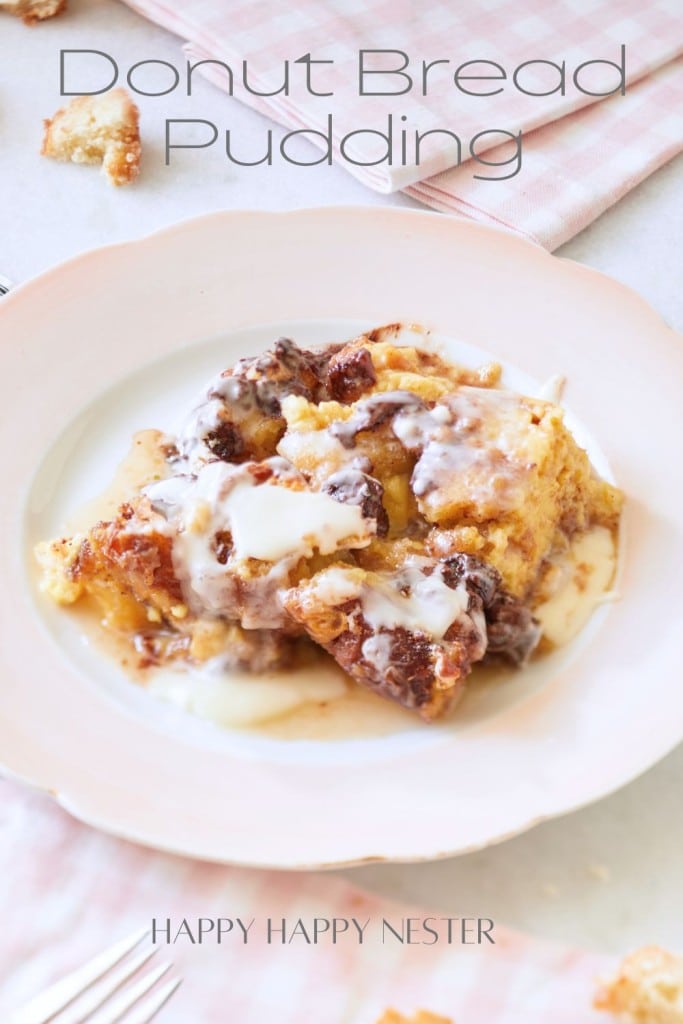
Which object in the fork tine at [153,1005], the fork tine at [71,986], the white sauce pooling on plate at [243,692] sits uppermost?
Result: the white sauce pooling on plate at [243,692]

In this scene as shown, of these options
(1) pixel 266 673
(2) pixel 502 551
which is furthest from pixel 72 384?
(2) pixel 502 551

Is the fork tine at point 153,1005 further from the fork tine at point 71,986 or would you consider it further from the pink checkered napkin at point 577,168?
the pink checkered napkin at point 577,168

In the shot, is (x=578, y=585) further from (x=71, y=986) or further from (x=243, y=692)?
(x=71, y=986)

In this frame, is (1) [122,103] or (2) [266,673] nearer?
(2) [266,673]

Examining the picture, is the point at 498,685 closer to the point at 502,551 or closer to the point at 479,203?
the point at 502,551

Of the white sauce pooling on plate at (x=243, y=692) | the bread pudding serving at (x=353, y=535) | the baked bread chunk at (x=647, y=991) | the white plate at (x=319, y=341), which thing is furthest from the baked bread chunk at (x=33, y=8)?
the baked bread chunk at (x=647, y=991)

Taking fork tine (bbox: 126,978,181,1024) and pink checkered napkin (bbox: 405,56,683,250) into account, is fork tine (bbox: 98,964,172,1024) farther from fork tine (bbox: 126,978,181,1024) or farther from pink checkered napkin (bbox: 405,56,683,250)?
pink checkered napkin (bbox: 405,56,683,250)

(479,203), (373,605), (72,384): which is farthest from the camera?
(479,203)

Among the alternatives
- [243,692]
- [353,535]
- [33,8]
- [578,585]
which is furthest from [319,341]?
[33,8]
